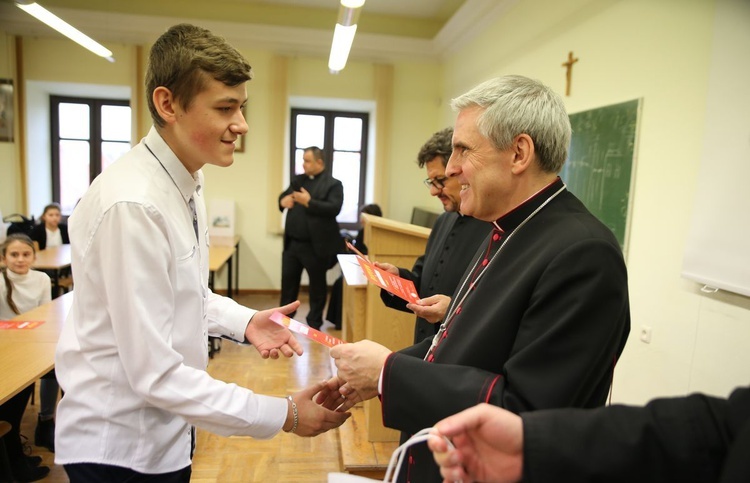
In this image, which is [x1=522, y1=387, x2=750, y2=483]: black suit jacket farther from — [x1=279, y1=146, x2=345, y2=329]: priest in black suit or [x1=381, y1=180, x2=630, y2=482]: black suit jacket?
[x1=279, y1=146, x2=345, y2=329]: priest in black suit

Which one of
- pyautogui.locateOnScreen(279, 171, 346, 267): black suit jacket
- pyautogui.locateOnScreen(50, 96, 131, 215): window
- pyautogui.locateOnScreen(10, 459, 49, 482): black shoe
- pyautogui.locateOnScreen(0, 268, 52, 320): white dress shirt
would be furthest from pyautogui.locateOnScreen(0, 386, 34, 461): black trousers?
pyautogui.locateOnScreen(50, 96, 131, 215): window

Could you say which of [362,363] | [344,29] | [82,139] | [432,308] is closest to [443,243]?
[432,308]

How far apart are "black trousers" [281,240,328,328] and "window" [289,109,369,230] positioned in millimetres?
2333

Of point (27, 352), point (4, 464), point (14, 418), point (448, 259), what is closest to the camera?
point (448, 259)

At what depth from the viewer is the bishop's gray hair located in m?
1.08

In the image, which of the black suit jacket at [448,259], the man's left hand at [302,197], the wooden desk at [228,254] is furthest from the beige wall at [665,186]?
the wooden desk at [228,254]

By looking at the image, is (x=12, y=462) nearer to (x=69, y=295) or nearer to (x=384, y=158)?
(x=69, y=295)

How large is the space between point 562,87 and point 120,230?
3.86m

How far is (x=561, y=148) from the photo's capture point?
1115mm

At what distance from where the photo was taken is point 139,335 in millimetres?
968

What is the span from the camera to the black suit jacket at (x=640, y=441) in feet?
2.22

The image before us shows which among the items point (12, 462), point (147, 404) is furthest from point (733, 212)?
point (12, 462)

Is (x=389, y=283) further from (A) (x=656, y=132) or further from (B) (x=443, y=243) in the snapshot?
(A) (x=656, y=132)

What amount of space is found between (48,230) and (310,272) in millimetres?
3350
